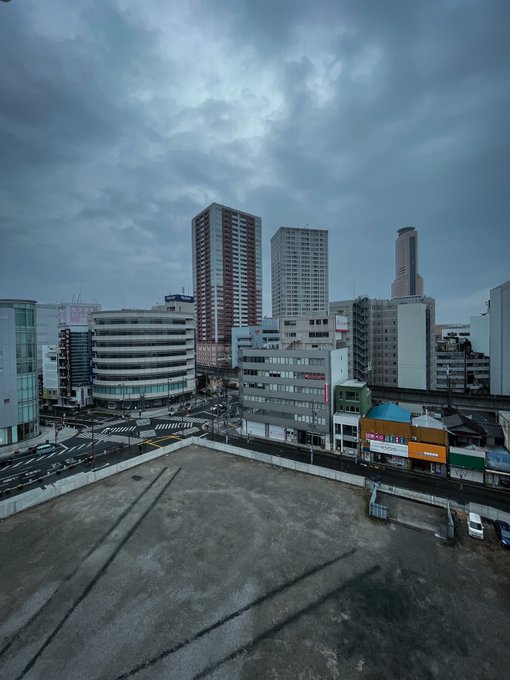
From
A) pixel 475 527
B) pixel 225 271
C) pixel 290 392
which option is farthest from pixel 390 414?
pixel 225 271

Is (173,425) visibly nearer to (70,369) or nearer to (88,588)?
(70,369)

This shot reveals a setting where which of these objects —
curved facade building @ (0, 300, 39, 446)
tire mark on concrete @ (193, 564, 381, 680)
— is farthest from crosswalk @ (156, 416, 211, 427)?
tire mark on concrete @ (193, 564, 381, 680)

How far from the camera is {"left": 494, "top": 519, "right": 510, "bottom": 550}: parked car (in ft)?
79.4

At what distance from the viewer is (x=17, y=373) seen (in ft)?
187

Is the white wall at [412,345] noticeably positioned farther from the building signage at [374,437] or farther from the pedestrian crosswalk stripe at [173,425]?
the pedestrian crosswalk stripe at [173,425]

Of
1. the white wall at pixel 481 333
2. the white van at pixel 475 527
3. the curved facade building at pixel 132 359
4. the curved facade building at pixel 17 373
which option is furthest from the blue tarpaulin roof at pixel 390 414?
the white wall at pixel 481 333

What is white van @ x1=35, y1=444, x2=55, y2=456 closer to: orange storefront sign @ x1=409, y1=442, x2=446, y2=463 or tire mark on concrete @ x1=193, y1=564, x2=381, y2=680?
A: tire mark on concrete @ x1=193, y1=564, x2=381, y2=680

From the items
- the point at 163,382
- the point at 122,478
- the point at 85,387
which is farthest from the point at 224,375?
the point at 122,478

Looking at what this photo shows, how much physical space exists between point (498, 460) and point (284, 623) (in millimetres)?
37593

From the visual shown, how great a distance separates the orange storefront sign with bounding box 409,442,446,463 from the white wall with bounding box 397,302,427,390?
48.3 meters

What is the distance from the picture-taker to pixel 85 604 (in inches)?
740

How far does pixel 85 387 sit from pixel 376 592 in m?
85.2

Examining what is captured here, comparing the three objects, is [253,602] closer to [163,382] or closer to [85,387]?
[163,382]

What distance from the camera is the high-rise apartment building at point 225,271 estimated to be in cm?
16700
